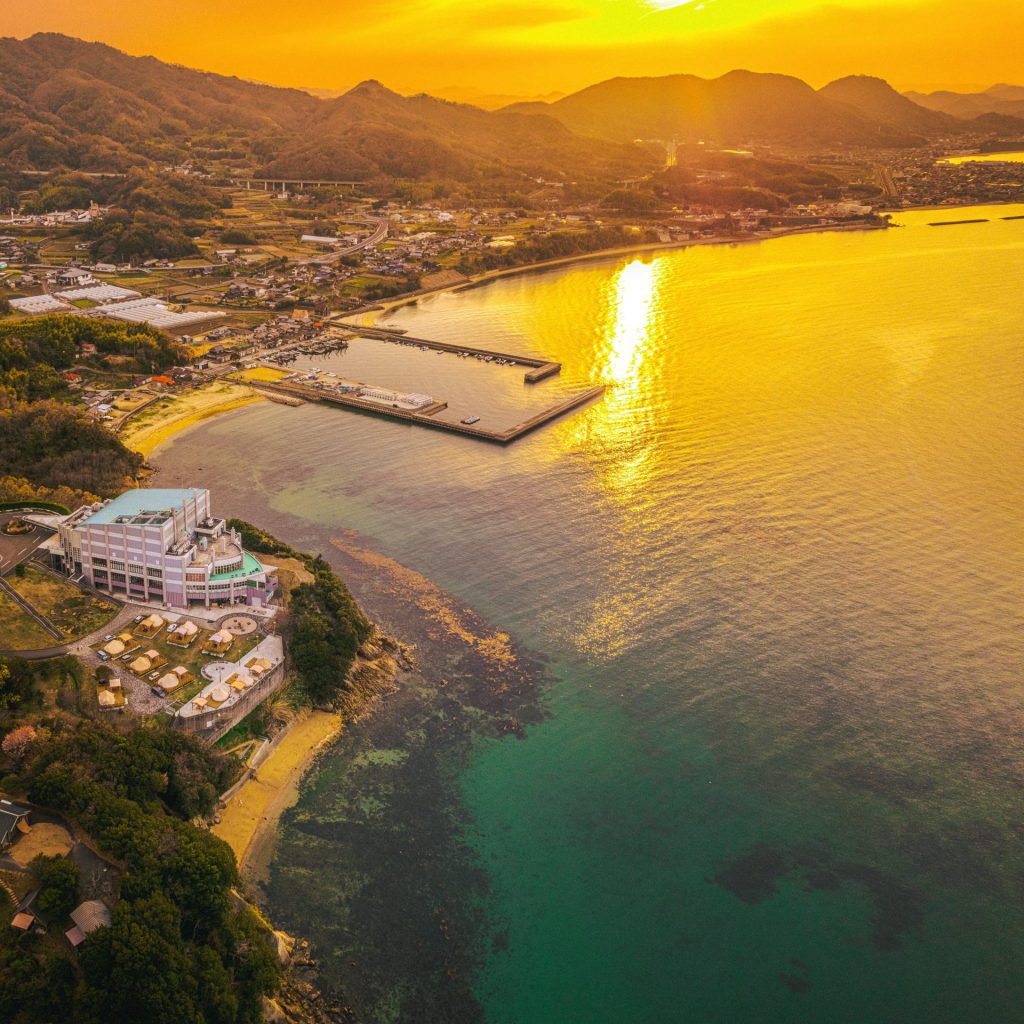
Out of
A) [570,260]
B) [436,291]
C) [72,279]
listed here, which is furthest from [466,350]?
[570,260]

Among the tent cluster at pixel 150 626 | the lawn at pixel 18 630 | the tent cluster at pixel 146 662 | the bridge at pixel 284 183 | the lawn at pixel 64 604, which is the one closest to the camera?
the lawn at pixel 18 630

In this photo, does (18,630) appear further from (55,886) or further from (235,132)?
(235,132)

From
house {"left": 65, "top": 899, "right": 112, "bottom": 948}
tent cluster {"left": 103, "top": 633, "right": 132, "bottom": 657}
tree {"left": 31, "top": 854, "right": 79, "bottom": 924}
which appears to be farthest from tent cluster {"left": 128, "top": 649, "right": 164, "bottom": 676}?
house {"left": 65, "top": 899, "right": 112, "bottom": 948}

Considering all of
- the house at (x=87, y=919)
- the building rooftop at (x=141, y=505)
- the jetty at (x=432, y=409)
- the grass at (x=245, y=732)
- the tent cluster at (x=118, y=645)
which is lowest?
the grass at (x=245, y=732)

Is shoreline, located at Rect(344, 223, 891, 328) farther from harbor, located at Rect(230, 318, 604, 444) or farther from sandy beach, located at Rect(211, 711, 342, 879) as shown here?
sandy beach, located at Rect(211, 711, 342, 879)

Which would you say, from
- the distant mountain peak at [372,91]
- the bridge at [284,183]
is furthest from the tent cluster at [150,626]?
the distant mountain peak at [372,91]

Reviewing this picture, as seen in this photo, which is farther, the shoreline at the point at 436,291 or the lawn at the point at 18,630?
the shoreline at the point at 436,291

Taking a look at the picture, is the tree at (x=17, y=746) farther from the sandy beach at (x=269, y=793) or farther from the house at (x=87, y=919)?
the sandy beach at (x=269, y=793)
